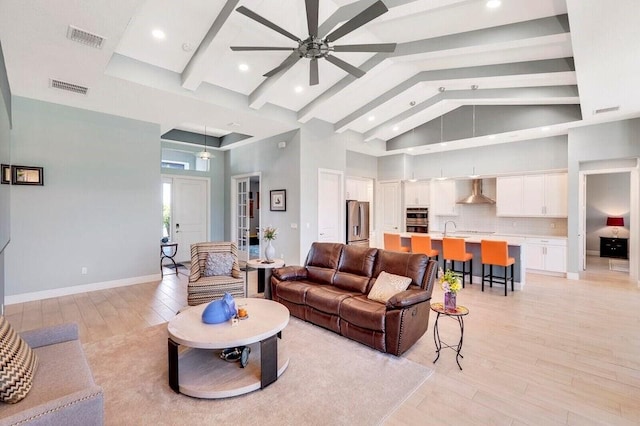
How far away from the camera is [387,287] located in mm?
3305

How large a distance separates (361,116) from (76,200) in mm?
5510

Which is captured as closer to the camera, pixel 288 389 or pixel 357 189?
pixel 288 389

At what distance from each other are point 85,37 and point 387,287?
415 cm

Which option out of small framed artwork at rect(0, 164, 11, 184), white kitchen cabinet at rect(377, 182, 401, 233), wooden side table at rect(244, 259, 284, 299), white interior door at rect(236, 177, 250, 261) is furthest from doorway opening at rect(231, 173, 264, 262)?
small framed artwork at rect(0, 164, 11, 184)

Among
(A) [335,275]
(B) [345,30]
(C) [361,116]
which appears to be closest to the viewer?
(B) [345,30]

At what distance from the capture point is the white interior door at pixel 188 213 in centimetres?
779

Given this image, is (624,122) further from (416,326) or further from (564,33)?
(416,326)

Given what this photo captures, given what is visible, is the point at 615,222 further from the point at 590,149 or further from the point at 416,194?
the point at 416,194

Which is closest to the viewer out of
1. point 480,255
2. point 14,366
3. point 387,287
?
point 14,366

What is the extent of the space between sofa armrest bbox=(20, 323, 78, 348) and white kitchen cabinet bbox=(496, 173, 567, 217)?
26.8 ft

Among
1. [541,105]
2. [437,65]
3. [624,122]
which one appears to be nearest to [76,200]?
[437,65]

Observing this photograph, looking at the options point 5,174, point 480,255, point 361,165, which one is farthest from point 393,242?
point 5,174

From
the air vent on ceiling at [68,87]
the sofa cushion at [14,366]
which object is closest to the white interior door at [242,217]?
the air vent on ceiling at [68,87]

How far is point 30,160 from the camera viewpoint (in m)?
4.60
